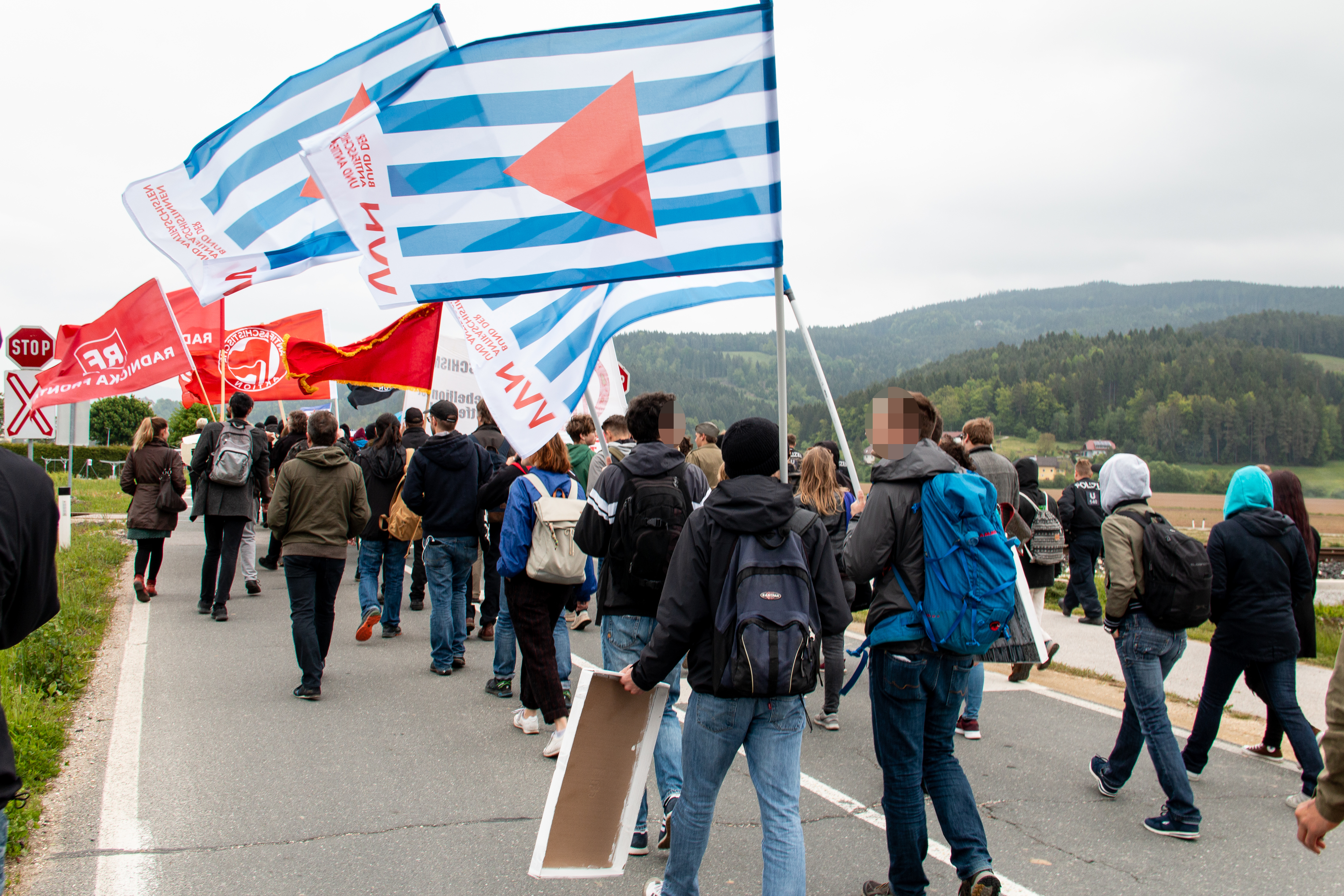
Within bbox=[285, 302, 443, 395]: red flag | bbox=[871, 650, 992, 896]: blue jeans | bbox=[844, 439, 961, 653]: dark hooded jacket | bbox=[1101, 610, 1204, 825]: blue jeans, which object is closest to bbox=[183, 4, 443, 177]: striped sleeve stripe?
bbox=[285, 302, 443, 395]: red flag

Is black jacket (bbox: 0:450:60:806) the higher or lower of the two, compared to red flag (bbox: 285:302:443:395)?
lower

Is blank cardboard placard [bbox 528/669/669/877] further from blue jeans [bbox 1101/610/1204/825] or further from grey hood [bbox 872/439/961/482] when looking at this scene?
blue jeans [bbox 1101/610/1204/825]

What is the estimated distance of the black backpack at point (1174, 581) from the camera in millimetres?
4367

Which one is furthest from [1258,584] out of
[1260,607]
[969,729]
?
[969,729]

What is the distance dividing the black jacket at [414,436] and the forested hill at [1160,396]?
287ft


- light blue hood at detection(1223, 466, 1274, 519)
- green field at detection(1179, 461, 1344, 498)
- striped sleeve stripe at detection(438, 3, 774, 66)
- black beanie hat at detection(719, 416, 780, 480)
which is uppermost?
striped sleeve stripe at detection(438, 3, 774, 66)

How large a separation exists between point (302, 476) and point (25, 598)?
13.9ft

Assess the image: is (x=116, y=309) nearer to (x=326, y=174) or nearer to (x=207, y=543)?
(x=207, y=543)

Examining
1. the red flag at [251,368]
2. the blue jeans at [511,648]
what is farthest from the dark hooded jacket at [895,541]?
the red flag at [251,368]

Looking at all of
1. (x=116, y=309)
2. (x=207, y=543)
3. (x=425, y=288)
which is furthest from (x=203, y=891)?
(x=116, y=309)

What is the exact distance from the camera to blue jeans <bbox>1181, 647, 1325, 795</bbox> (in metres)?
4.66

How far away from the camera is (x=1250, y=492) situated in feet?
15.5

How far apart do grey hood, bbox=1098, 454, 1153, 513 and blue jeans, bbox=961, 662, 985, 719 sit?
1398 mm

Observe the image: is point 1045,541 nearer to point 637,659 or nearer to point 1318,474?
point 637,659
